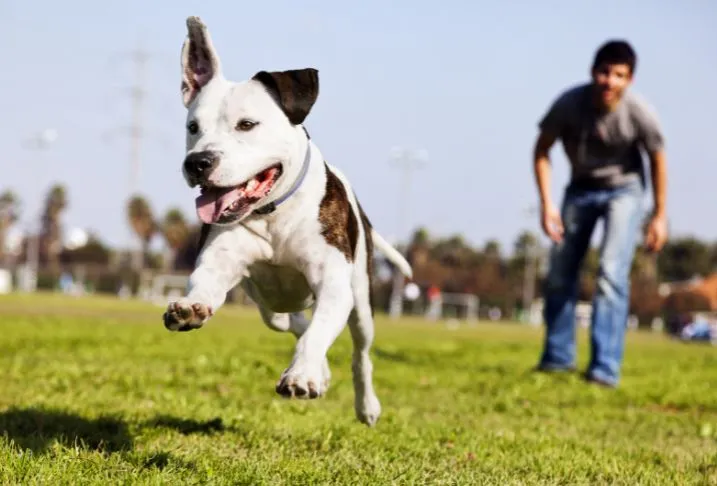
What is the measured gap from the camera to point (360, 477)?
160 inches

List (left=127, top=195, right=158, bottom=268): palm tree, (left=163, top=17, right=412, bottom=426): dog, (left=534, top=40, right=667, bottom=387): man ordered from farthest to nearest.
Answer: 1. (left=127, top=195, right=158, bottom=268): palm tree
2. (left=534, top=40, right=667, bottom=387): man
3. (left=163, top=17, right=412, bottom=426): dog

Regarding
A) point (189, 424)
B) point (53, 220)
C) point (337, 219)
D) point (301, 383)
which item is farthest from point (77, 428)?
point (53, 220)

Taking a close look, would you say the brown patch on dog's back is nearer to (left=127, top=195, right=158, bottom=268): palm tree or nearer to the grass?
the grass

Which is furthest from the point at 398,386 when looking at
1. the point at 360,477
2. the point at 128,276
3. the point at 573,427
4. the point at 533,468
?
the point at 128,276

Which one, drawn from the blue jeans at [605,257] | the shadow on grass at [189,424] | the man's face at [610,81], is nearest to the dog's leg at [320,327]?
the shadow on grass at [189,424]

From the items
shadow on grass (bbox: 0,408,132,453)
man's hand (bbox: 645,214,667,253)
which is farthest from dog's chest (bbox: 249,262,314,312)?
man's hand (bbox: 645,214,667,253)

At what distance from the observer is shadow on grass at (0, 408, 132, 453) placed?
14.9 feet

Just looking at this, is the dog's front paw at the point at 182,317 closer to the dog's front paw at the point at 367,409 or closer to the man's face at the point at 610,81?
the dog's front paw at the point at 367,409

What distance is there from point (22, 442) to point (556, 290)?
6902 millimetres

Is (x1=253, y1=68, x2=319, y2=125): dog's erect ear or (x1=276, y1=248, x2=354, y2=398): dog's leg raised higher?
(x1=253, y1=68, x2=319, y2=125): dog's erect ear

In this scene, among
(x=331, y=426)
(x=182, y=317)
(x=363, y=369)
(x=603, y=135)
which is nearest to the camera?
(x=182, y=317)

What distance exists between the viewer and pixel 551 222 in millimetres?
9891

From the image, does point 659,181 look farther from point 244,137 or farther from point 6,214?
point 6,214

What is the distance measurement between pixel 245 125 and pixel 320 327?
0.89 meters
